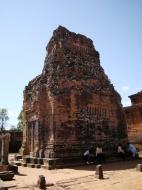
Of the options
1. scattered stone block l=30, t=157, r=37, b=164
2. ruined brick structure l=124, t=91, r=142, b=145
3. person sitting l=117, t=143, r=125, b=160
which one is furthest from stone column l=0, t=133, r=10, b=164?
ruined brick structure l=124, t=91, r=142, b=145

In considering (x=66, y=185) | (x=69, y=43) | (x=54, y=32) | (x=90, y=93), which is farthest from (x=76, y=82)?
(x=66, y=185)

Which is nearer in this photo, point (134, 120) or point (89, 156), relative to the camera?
point (89, 156)

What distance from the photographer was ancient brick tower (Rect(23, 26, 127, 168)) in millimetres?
13398

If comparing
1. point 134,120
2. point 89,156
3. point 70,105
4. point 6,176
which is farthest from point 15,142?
point 6,176

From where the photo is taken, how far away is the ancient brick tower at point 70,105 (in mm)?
13398

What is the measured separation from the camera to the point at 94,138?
1435 cm

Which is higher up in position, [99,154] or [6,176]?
[99,154]

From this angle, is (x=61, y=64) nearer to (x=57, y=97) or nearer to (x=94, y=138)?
(x=57, y=97)

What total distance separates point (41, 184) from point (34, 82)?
10.5 meters

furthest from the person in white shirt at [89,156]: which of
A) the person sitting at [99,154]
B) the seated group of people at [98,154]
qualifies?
the person sitting at [99,154]

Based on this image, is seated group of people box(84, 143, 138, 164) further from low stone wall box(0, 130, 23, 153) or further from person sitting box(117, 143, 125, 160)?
low stone wall box(0, 130, 23, 153)

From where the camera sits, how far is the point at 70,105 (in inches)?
542

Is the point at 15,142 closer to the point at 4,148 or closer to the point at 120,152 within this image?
the point at 4,148

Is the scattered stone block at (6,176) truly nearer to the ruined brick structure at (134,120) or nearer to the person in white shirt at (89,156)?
the person in white shirt at (89,156)
